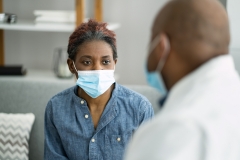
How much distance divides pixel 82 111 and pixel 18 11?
1612mm

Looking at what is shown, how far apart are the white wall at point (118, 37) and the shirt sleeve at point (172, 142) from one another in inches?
91.8

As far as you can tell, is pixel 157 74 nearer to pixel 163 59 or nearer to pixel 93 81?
pixel 163 59

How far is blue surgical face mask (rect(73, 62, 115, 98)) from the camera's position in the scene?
74.8 inches

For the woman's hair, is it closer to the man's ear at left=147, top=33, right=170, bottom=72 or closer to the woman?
the woman

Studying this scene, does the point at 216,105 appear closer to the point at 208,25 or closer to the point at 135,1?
the point at 208,25

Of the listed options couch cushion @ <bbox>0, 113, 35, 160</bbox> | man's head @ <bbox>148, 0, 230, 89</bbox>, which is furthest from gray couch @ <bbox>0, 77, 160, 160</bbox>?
man's head @ <bbox>148, 0, 230, 89</bbox>

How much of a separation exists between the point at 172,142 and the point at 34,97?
1.77m

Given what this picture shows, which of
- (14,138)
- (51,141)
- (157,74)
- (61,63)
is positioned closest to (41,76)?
(61,63)

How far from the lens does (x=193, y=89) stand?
36.6 inches

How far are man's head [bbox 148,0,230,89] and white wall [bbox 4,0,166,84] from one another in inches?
85.9

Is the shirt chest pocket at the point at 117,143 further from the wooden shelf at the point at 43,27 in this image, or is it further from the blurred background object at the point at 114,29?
the blurred background object at the point at 114,29

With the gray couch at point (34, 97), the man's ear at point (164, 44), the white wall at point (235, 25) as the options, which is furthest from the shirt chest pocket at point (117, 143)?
the white wall at point (235, 25)

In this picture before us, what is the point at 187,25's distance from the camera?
96 cm

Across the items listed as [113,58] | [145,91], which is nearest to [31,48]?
[145,91]
